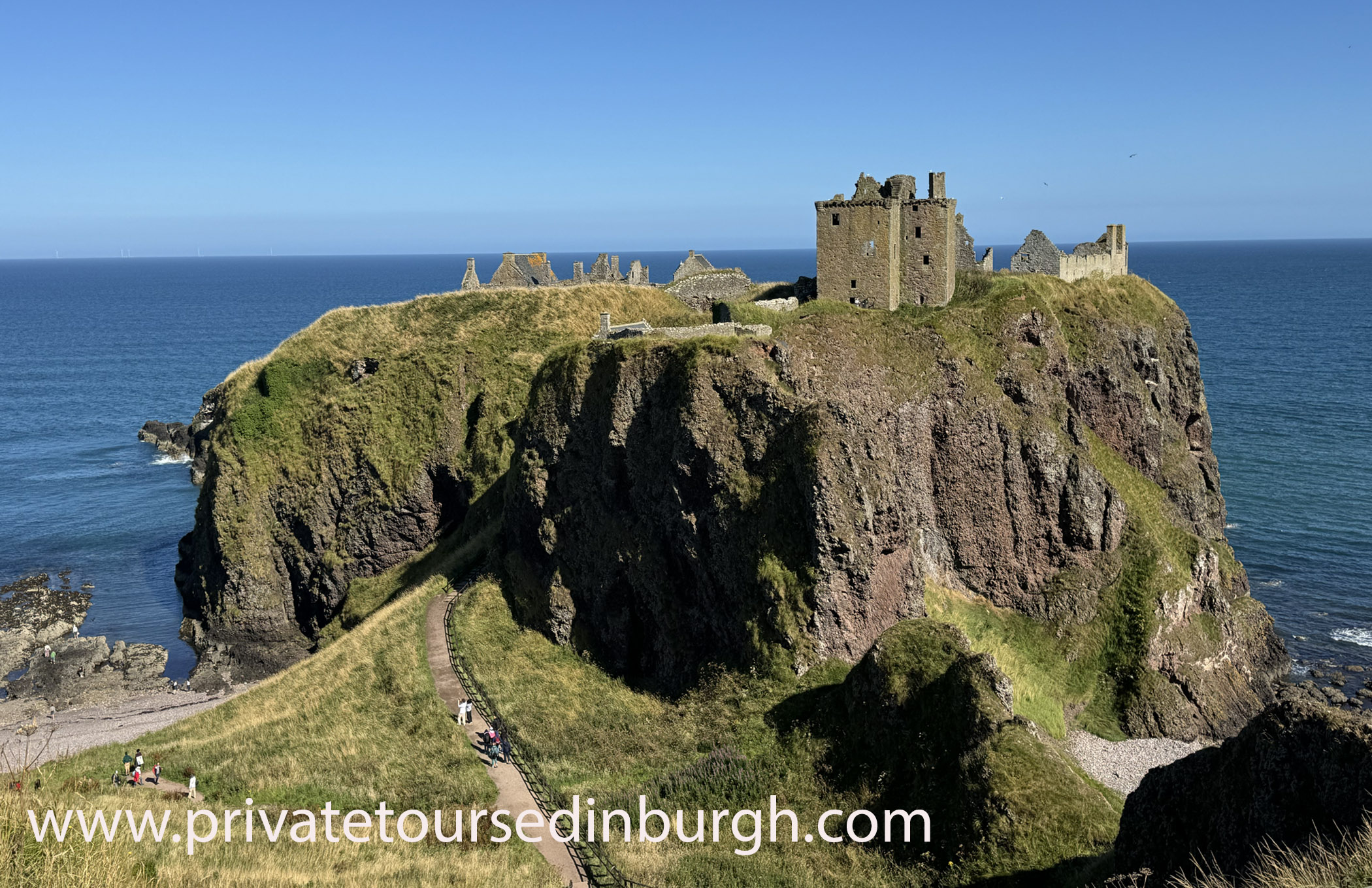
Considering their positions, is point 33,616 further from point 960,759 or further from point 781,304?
point 960,759

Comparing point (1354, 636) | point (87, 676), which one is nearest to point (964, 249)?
point (1354, 636)

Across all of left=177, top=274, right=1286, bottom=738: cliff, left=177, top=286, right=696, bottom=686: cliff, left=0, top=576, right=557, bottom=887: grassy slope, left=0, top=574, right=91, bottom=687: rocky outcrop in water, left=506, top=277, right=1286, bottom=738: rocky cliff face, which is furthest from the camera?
left=177, top=286, right=696, bottom=686: cliff

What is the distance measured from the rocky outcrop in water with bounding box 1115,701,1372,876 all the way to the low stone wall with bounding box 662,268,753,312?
166 feet

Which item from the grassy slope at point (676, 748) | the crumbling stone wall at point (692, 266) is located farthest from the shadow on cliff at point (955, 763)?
the crumbling stone wall at point (692, 266)

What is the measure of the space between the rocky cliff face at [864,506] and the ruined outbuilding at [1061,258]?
6073 mm

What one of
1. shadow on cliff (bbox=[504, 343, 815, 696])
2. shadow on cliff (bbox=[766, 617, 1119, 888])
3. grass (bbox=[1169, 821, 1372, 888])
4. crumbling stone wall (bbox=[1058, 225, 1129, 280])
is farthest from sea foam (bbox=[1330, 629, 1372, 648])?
grass (bbox=[1169, 821, 1372, 888])

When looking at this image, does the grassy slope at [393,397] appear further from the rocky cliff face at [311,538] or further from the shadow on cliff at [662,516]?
the shadow on cliff at [662,516]

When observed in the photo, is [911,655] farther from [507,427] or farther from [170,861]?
[507,427]

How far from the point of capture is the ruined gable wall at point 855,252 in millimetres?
51469

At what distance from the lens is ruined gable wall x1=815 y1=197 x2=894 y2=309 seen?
51.5 m

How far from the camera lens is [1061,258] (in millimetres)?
61281

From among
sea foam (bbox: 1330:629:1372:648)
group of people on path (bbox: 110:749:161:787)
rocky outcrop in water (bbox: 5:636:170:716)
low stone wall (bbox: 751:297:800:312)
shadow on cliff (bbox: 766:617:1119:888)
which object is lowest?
rocky outcrop in water (bbox: 5:636:170:716)

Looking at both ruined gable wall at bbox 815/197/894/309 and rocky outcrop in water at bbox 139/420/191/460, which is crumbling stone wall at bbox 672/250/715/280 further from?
rocky outcrop in water at bbox 139/420/191/460

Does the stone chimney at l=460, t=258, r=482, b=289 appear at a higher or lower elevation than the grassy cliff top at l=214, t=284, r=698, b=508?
→ higher
